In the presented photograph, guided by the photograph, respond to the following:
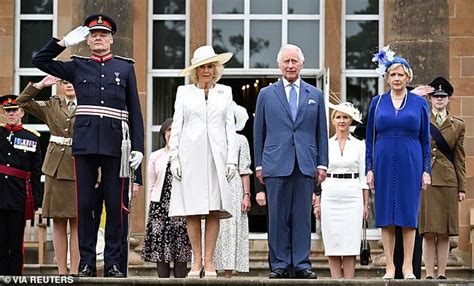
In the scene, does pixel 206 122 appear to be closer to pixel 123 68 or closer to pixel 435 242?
pixel 123 68

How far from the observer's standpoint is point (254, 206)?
76.8ft

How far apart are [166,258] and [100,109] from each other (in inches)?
117

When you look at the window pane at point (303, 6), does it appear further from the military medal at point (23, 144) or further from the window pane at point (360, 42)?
the military medal at point (23, 144)

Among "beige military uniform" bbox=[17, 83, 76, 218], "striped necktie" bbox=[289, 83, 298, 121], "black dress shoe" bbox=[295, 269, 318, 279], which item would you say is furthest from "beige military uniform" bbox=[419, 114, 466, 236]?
"beige military uniform" bbox=[17, 83, 76, 218]

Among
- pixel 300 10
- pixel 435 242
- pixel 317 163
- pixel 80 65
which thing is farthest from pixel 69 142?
pixel 300 10

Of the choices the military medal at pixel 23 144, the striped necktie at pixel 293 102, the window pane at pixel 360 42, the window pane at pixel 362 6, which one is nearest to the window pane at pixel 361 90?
the window pane at pixel 360 42

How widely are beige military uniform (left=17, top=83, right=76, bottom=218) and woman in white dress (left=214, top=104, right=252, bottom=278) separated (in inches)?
79.2

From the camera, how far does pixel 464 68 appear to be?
22.3 meters

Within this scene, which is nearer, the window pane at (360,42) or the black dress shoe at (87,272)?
the black dress shoe at (87,272)

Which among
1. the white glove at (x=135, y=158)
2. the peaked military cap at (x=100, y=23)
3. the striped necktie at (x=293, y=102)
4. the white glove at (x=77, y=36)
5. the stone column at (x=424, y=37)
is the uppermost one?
the stone column at (x=424, y=37)

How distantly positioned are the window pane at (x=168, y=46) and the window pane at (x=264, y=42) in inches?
38.2

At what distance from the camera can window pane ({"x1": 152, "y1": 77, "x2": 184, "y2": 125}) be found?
22547 mm

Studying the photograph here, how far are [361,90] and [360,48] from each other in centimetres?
58

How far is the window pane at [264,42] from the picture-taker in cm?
2258
